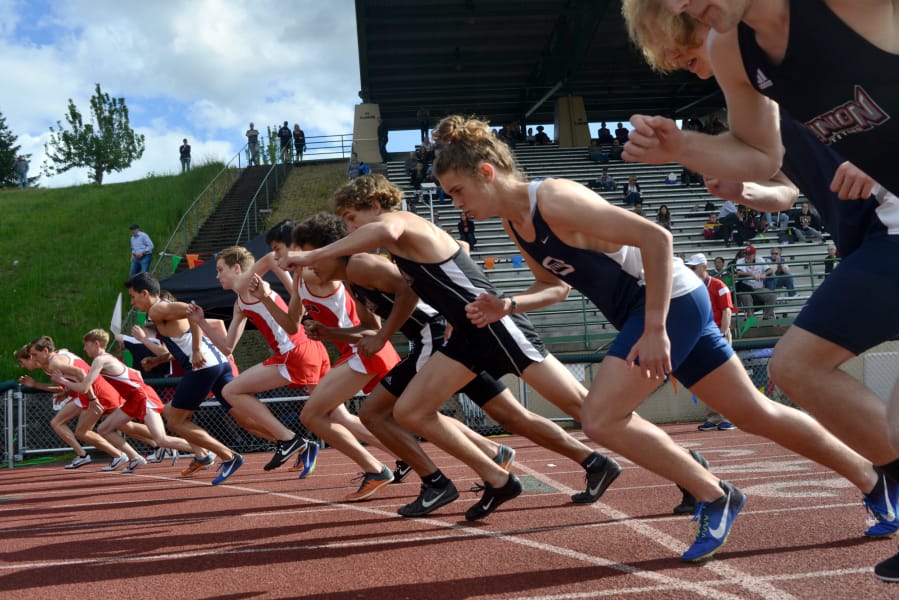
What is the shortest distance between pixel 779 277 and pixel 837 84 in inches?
636

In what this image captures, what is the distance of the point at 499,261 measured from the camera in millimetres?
20469

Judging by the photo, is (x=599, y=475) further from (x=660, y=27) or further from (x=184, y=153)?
(x=184, y=153)

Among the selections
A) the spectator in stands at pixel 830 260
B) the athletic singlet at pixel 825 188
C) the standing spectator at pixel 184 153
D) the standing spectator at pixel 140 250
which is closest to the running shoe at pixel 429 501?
the athletic singlet at pixel 825 188

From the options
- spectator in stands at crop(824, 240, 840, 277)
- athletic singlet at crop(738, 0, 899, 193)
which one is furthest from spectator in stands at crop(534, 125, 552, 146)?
athletic singlet at crop(738, 0, 899, 193)

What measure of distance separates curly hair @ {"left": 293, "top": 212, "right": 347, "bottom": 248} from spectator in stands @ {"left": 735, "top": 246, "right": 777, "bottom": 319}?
12584mm

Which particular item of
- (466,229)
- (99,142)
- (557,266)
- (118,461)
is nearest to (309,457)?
(118,461)

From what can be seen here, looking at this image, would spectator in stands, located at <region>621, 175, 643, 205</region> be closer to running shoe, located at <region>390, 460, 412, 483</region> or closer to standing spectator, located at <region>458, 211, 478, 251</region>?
standing spectator, located at <region>458, 211, 478, 251</region>

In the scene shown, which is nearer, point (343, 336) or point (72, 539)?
point (72, 539)

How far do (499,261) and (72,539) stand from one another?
1549 cm

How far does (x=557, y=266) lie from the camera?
4043mm

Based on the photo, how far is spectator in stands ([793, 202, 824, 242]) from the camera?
2054cm

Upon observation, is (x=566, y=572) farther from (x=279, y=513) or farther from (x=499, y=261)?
(x=499, y=261)

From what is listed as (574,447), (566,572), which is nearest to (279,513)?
(574,447)

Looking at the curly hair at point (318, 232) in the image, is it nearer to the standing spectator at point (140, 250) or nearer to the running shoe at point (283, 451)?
the running shoe at point (283, 451)
